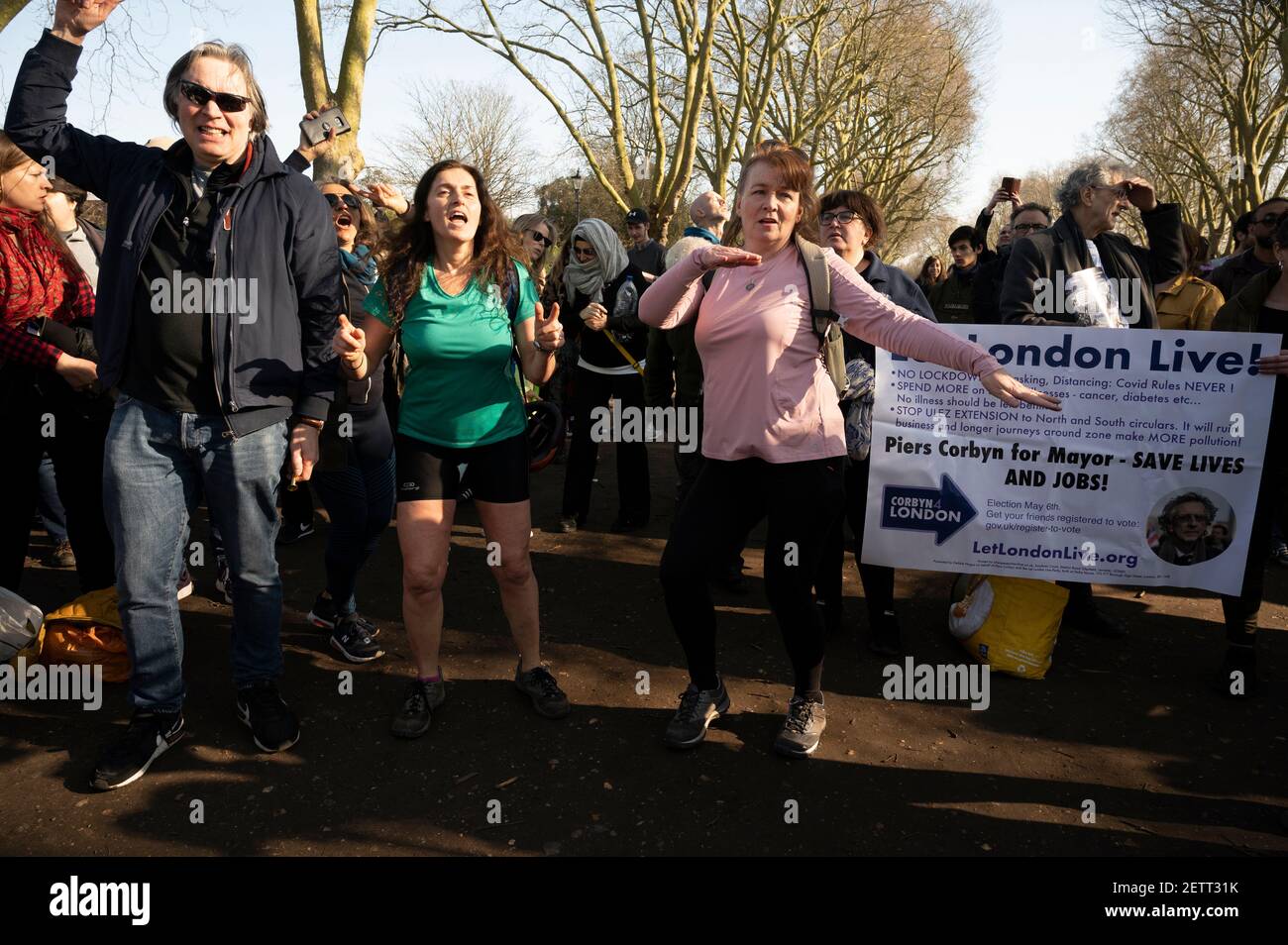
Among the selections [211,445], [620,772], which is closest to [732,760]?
[620,772]

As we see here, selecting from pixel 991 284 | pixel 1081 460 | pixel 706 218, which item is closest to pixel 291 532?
pixel 706 218

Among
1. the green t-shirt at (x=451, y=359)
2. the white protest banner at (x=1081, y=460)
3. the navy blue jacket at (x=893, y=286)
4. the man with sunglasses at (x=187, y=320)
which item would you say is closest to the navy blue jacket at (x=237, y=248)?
the man with sunglasses at (x=187, y=320)

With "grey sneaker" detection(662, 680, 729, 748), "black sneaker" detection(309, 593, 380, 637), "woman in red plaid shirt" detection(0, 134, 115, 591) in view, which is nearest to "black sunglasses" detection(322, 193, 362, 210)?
"woman in red plaid shirt" detection(0, 134, 115, 591)

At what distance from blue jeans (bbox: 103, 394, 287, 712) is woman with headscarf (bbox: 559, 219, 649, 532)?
3205 millimetres

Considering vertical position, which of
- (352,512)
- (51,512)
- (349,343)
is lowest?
(51,512)

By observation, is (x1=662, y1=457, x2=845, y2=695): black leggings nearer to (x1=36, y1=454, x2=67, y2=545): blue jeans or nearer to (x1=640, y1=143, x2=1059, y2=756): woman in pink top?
(x1=640, y1=143, x2=1059, y2=756): woman in pink top

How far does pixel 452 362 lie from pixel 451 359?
17 millimetres

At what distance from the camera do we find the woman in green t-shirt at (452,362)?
3215 millimetres

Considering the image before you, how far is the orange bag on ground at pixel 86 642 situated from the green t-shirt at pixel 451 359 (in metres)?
1.84

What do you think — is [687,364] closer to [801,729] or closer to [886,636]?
[886,636]

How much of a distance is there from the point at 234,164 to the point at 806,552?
246 centimetres

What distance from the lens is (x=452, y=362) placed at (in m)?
3.23

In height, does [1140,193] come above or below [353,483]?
above

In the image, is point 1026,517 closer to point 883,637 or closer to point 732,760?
point 883,637
